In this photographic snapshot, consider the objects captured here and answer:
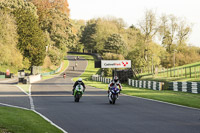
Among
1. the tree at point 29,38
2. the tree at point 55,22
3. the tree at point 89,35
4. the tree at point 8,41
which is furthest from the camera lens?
the tree at point 89,35

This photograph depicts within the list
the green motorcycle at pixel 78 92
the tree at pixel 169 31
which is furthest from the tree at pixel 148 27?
the green motorcycle at pixel 78 92

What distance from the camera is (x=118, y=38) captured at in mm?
115688

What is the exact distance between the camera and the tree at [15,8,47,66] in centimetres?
7656

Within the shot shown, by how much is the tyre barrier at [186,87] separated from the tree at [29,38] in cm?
4518

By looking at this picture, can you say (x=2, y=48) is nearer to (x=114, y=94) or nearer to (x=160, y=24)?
(x=160, y=24)

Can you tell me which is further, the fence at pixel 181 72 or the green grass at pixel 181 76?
the fence at pixel 181 72

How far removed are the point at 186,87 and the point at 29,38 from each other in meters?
49.7

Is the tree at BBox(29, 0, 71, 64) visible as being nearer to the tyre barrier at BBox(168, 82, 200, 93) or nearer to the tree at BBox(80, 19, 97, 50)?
the tree at BBox(80, 19, 97, 50)

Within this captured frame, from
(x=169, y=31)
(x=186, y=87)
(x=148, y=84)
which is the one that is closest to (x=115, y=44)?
(x=169, y=31)

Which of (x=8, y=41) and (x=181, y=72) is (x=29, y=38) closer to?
(x=8, y=41)

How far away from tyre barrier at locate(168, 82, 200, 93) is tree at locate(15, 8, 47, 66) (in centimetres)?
4518

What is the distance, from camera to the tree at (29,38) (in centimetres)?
7656

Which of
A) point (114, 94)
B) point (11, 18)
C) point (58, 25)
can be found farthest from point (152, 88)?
point (58, 25)

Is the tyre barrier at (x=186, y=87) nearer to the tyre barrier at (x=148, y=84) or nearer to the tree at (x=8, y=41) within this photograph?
the tyre barrier at (x=148, y=84)
